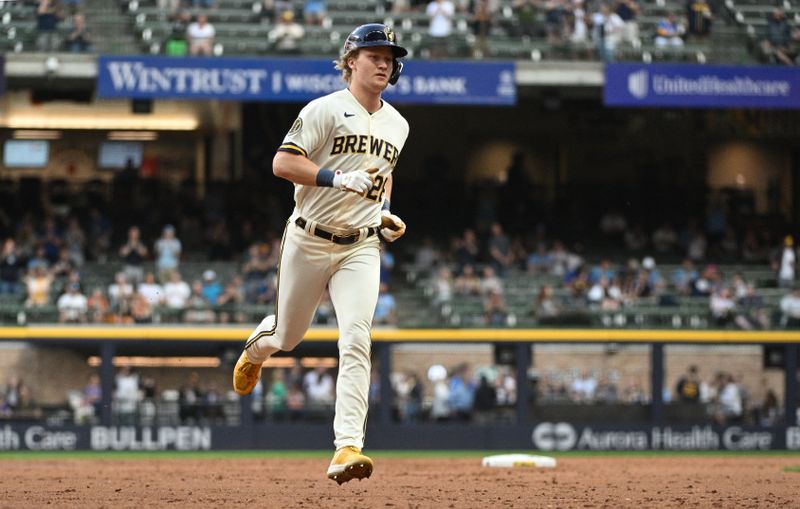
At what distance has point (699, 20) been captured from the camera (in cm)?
2269

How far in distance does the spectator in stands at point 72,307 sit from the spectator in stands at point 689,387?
30.3 ft

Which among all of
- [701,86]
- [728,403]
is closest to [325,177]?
[728,403]

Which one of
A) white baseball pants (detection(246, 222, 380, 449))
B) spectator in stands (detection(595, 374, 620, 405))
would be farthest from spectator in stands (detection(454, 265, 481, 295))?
white baseball pants (detection(246, 222, 380, 449))

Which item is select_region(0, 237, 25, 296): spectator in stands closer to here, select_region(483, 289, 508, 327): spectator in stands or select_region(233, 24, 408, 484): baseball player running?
select_region(483, 289, 508, 327): spectator in stands

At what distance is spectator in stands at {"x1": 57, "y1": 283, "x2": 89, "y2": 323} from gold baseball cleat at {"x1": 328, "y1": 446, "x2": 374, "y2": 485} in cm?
1330

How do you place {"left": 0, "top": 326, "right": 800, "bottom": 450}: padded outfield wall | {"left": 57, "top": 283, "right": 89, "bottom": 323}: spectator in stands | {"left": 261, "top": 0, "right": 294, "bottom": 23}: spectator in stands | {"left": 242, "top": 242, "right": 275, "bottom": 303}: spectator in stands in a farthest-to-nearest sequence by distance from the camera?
{"left": 261, "top": 0, "right": 294, "bottom": 23}: spectator in stands → {"left": 242, "top": 242, "right": 275, "bottom": 303}: spectator in stands → {"left": 57, "top": 283, "right": 89, "bottom": 323}: spectator in stands → {"left": 0, "top": 326, "right": 800, "bottom": 450}: padded outfield wall

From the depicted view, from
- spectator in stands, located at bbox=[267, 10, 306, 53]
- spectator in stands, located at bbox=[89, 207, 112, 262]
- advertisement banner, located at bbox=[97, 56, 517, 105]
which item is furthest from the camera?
spectator in stands, located at bbox=[89, 207, 112, 262]

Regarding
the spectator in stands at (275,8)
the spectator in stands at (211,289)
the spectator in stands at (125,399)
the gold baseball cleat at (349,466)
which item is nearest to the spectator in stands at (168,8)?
the spectator in stands at (275,8)

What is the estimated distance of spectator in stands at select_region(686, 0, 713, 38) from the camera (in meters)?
22.6

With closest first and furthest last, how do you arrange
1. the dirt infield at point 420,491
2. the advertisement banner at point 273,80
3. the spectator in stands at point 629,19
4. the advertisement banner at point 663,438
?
the dirt infield at point 420,491, the advertisement banner at point 663,438, the advertisement banner at point 273,80, the spectator in stands at point 629,19

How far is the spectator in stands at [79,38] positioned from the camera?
2131cm

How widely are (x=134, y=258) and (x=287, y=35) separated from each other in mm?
4365

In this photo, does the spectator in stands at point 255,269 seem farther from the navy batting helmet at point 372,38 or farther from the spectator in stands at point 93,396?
the navy batting helmet at point 372,38

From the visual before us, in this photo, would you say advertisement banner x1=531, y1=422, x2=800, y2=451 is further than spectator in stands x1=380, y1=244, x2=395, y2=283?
No
